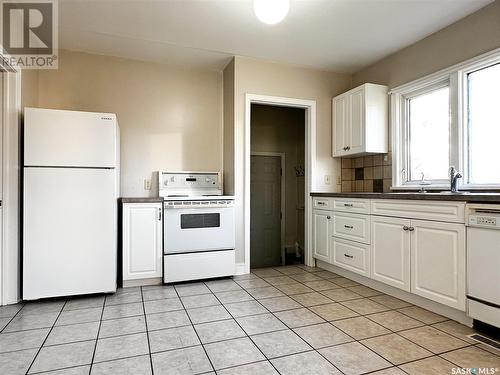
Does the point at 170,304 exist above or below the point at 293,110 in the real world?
below

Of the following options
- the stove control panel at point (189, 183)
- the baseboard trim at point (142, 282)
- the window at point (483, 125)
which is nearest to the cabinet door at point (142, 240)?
the baseboard trim at point (142, 282)

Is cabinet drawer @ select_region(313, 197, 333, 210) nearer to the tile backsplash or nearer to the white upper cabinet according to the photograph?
the tile backsplash

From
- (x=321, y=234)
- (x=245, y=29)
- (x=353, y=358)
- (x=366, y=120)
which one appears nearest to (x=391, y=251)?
(x=321, y=234)

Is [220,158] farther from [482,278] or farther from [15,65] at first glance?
[482,278]

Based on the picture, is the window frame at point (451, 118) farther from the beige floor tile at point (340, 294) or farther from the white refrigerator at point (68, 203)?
the white refrigerator at point (68, 203)

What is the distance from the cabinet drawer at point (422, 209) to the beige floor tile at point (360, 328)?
→ 0.89 meters

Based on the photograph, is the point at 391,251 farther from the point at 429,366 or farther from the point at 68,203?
the point at 68,203

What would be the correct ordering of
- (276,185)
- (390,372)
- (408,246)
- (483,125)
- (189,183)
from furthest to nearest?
(276,185) < (189,183) < (483,125) < (408,246) < (390,372)

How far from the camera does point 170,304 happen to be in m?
2.54

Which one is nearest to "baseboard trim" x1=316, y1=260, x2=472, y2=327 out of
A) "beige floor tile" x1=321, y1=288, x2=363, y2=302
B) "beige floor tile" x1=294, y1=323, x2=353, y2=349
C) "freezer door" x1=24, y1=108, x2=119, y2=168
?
"beige floor tile" x1=321, y1=288, x2=363, y2=302

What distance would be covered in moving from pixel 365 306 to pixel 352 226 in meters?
0.84

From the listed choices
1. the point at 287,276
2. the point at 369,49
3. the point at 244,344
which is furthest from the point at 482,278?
the point at 369,49

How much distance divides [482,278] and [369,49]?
99.9 inches

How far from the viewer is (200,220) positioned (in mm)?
3221
